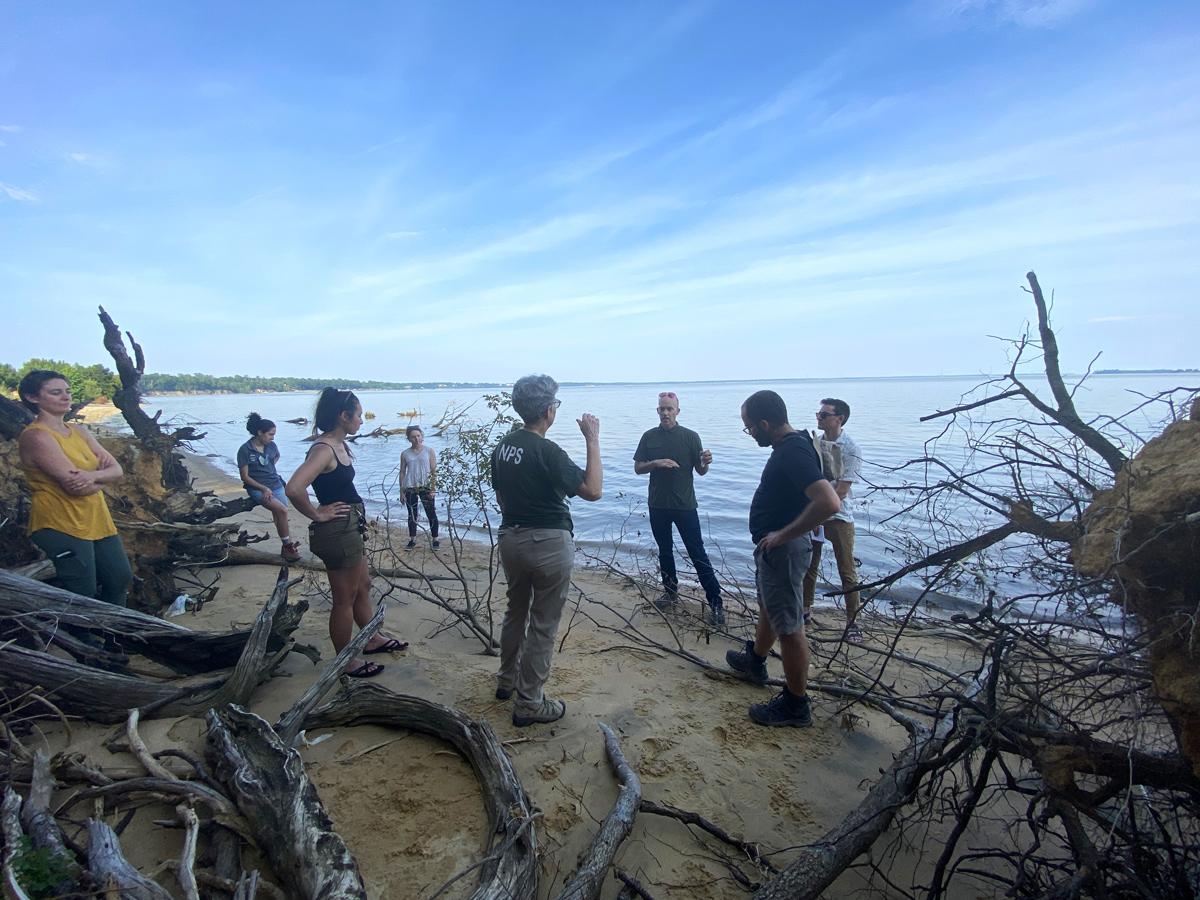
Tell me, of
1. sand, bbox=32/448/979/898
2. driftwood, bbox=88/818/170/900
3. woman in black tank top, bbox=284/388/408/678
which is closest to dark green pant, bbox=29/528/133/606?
sand, bbox=32/448/979/898

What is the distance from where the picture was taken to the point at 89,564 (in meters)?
3.93

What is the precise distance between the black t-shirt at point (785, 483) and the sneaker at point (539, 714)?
5.45ft

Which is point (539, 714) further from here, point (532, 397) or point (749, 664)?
point (532, 397)

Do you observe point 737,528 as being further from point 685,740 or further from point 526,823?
point 526,823

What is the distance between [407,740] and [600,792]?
1.18 meters

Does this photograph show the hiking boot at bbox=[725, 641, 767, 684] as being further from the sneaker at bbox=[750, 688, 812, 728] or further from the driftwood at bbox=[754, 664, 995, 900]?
the driftwood at bbox=[754, 664, 995, 900]

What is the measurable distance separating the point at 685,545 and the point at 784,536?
2442 mm

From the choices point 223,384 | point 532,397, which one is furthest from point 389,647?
point 223,384

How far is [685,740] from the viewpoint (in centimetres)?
348

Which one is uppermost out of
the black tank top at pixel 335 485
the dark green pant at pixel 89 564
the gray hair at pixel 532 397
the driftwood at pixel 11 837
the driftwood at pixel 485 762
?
the gray hair at pixel 532 397

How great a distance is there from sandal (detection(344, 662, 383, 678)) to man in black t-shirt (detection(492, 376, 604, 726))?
1.22 m

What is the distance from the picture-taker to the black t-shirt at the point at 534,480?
11.1 feet

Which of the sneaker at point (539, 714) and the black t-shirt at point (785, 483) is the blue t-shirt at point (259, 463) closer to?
the sneaker at point (539, 714)

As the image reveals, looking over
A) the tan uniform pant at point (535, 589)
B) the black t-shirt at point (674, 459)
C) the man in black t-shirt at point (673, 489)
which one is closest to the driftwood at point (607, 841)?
the tan uniform pant at point (535, 589)
